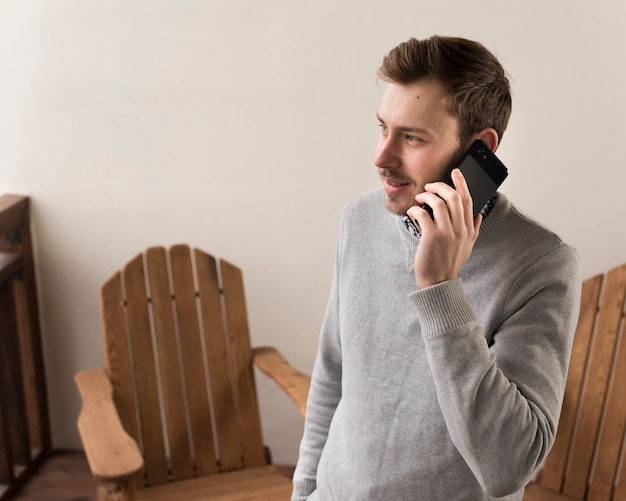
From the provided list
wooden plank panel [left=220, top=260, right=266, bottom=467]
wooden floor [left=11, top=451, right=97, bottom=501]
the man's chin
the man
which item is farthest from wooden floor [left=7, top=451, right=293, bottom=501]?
the man's chin

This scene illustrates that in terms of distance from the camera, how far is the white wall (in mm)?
2477

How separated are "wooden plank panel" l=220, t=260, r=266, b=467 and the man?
0.91 meters

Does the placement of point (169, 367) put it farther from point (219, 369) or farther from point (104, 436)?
point (104, 436)

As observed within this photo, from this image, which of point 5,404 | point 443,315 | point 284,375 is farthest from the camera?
point 5,404

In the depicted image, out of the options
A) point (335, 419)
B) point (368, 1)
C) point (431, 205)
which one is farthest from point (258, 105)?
point (431, 205)

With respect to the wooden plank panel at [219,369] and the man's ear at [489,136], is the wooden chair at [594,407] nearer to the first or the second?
the wooden plank panel at [219,369]

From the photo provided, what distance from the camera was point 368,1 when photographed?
2.49 meters

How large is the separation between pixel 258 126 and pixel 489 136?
4.45 feet

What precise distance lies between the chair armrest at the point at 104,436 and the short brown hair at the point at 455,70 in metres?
1.05

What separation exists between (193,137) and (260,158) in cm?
23

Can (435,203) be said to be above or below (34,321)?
above

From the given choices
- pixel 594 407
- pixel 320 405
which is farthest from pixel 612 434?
pixel 320 405

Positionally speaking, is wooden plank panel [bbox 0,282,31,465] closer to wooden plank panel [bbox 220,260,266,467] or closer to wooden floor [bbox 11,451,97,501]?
wooden floor [bbox 11,451,97,501]

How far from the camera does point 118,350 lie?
2.40 metres
